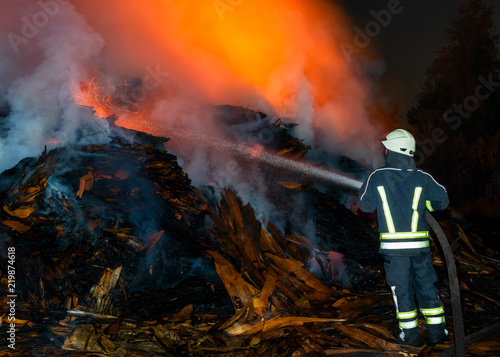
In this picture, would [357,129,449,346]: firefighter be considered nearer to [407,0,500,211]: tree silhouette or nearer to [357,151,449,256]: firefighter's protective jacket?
[357,151,449,256]: firefighter's protective jacket

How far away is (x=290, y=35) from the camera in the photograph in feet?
41.0

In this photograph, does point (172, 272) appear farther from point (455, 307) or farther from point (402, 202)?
point (455, 307)

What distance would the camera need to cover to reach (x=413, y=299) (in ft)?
11.3

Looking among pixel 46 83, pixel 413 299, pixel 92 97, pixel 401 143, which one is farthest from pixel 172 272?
pixel 92 97

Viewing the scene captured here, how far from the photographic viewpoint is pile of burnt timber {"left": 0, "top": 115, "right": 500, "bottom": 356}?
363 centimetres

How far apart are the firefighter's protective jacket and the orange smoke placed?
7.07 meters

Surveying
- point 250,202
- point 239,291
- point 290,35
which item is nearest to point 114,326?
point 239,291

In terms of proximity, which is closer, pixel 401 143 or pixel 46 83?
pixel 401 143

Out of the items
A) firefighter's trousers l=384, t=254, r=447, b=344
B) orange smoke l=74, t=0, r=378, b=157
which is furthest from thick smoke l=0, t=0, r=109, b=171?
firefighter's trousers l=384, t=254, r=447, b=344

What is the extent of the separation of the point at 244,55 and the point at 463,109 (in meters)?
12.0

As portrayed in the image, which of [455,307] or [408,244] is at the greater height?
[408,244]

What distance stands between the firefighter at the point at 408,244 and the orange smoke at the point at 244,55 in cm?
709

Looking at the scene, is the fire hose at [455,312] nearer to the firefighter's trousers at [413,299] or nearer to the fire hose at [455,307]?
the fire hose at [455,307]

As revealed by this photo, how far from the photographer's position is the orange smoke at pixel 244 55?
1095 centimetres
